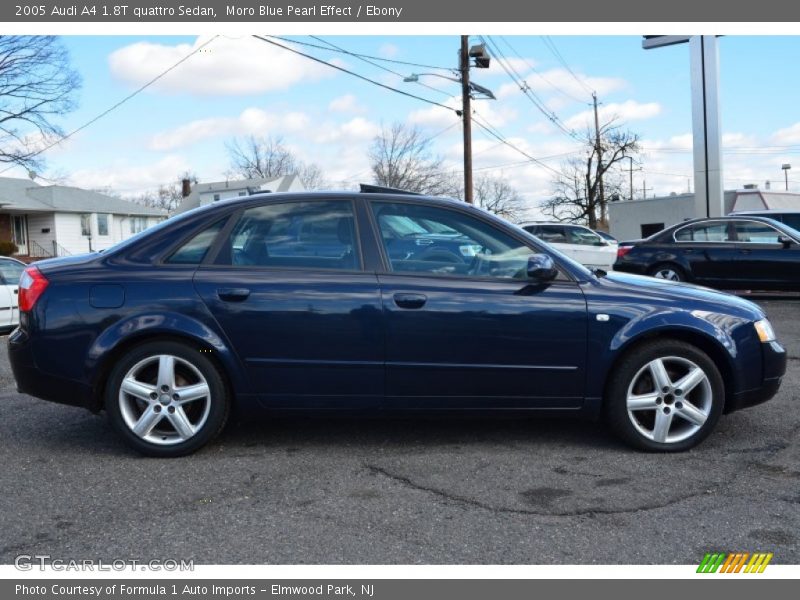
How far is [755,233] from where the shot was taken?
12.9 m

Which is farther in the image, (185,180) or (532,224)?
(185,180)

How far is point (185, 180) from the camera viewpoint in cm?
5712

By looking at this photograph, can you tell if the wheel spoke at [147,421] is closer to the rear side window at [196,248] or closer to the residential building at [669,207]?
the rear side window at [196,248]

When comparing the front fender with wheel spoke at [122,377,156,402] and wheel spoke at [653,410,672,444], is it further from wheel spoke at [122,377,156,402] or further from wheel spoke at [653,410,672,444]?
wheel spoke at [653,410,672,444]

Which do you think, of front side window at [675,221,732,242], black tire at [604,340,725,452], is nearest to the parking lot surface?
black tire at [604,340,725,452]

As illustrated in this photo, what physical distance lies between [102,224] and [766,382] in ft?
157

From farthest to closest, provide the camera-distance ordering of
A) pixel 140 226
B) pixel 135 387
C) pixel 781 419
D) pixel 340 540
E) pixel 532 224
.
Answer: pixel 140 226 < pixel 532 224 < pixel 781 419 < pixel 135 387 < pixel 340 540

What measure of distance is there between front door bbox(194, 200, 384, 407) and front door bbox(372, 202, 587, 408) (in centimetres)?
13

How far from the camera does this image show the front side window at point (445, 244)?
452 cm

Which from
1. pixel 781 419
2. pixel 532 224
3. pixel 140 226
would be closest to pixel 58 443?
pixel 781 419

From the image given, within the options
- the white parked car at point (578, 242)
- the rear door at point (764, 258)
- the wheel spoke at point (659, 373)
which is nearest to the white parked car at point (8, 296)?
the wheel spoke at point (659, 373)

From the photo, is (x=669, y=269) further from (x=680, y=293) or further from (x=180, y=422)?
(x=180, y=422)

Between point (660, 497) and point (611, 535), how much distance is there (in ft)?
1.91

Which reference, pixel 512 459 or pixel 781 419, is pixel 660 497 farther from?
pixel 781 419
